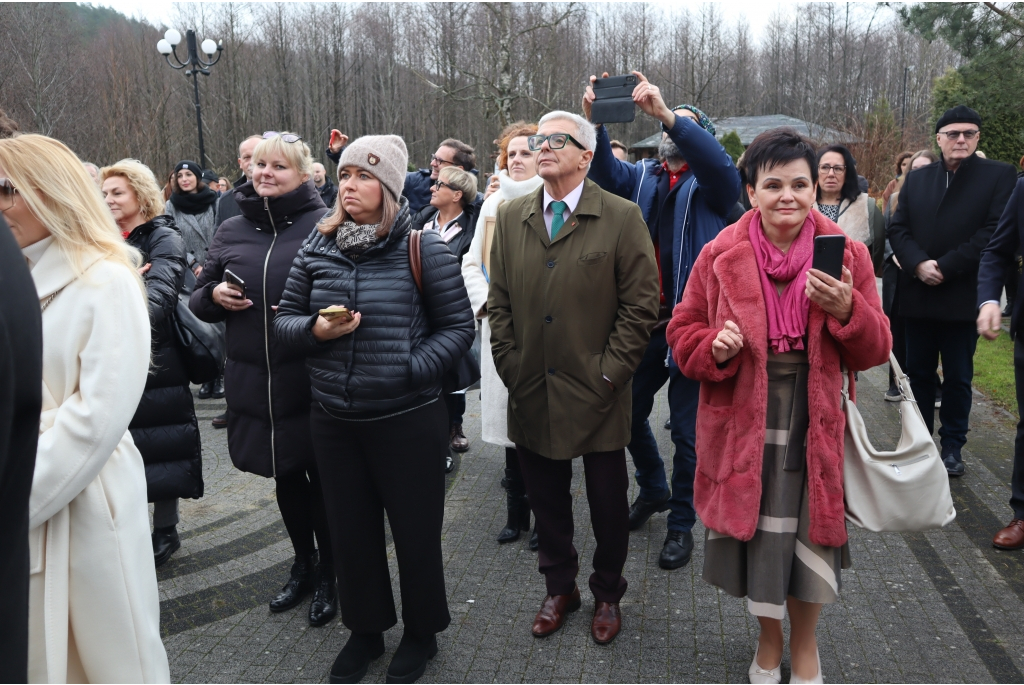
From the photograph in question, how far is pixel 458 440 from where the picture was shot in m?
6.77

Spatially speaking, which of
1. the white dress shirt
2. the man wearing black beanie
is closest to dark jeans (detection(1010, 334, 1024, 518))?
the man wearing black beanie

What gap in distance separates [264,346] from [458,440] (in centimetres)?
311

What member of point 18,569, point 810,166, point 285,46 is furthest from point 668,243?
point 285,46

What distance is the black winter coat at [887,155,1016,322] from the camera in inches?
221

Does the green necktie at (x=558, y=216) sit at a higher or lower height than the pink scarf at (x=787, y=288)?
higher

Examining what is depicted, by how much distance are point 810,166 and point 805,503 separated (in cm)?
124

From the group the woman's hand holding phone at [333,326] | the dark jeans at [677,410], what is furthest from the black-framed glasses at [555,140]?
the dark jeans at [677,410]

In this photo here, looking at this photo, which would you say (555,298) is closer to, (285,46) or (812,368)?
(812,368)

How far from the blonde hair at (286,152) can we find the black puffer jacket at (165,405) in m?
0.97

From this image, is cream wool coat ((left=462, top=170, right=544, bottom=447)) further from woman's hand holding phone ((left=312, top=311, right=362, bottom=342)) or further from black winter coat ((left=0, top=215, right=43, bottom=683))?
black winter coat ((left=0, top=215, right=43, bottom=683))

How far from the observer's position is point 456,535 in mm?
5000

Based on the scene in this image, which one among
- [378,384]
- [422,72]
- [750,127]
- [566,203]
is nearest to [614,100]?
[566,203]

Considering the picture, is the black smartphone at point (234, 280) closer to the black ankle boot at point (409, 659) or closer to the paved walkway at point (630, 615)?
the paved walkway at point (630, 615)

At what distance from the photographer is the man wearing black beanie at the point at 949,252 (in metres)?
5.62
